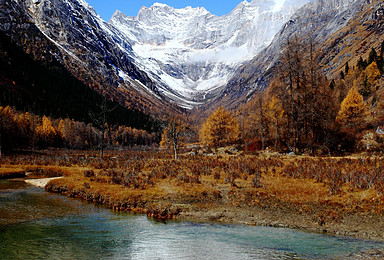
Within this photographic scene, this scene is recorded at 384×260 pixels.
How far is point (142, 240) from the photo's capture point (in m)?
12.9

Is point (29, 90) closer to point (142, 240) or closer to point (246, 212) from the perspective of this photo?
point (142, 240)

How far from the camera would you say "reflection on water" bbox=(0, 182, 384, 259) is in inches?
432

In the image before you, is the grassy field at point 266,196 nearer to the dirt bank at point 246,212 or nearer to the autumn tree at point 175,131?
the dirt bank at point 246,212

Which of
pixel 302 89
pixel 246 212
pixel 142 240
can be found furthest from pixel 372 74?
pixel 142 240

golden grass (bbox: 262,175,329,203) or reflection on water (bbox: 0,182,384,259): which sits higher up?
golden grass (bbox: 262,175,329,203)

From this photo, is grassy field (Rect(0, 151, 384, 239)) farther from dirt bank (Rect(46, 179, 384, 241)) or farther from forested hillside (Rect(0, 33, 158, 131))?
forested hillside (Rect(0, 33, 158, 131))

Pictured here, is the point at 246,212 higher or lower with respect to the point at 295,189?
lower

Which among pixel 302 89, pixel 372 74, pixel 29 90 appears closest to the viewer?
pixel 302 89

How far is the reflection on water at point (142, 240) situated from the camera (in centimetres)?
1096

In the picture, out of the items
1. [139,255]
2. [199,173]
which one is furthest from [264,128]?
[139,255]

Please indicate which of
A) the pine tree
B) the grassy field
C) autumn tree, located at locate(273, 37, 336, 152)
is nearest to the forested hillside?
the pine tree

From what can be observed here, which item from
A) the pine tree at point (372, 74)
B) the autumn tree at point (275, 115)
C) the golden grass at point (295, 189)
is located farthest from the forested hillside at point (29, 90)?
the golden grass at point (295, 189)

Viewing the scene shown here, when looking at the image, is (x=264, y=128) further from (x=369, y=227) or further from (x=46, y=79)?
(x=46, y=79)

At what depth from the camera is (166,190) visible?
853 inches
